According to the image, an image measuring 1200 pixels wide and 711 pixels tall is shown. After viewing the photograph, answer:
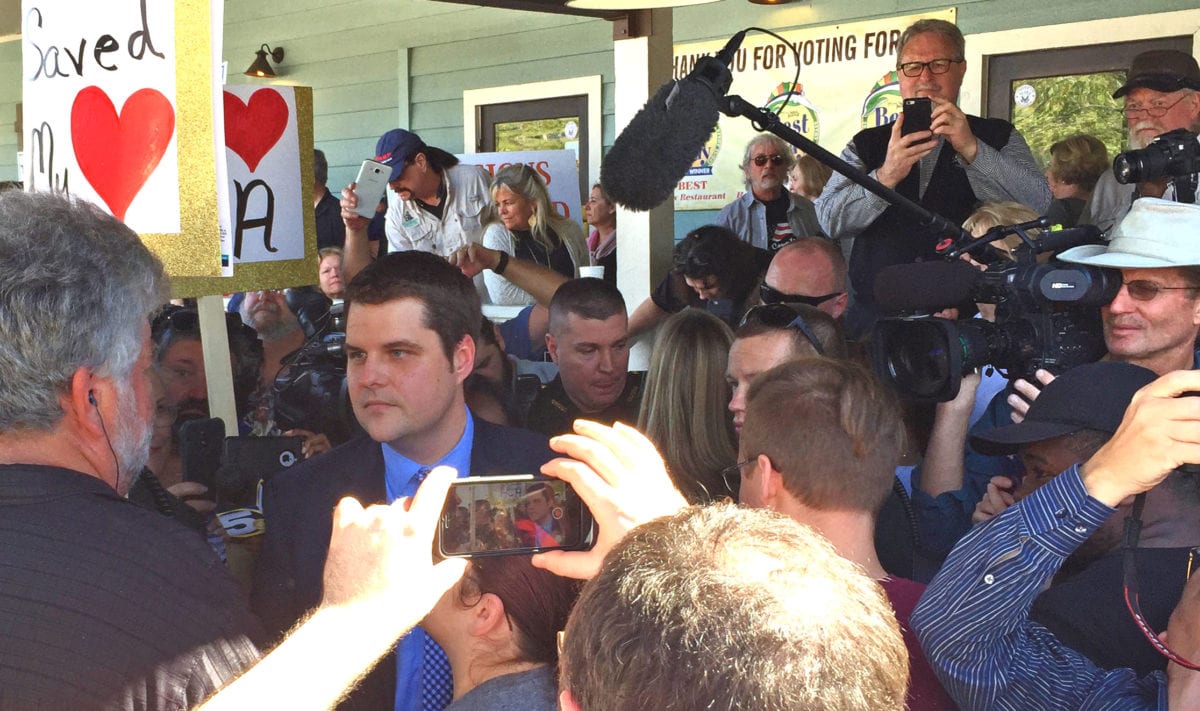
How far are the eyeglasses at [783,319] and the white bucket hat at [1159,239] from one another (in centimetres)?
81

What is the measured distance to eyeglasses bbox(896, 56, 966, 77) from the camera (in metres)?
3.65

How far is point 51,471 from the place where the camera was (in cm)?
152

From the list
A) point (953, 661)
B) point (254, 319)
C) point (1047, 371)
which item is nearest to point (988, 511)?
point (1047, 371)

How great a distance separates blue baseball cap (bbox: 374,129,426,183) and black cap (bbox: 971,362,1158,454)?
4014 millimetres

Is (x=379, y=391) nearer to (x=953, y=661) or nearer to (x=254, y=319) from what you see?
(x=953, y=661)

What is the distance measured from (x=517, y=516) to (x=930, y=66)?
271 centimetres

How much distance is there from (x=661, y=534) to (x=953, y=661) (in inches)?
33.7

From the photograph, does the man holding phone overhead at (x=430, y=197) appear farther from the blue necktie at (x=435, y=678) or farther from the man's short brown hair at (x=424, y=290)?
the blue necktie at (x=435, y=678)

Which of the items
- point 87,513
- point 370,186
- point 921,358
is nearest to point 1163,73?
point 921,358

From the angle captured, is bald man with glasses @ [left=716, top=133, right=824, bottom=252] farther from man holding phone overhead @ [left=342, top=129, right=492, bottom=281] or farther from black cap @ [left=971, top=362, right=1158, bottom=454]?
black cap @ [left=971, top=362, right=1158, bottom=454]

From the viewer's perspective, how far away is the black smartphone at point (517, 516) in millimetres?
1379

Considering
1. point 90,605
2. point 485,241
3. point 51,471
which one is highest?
point 485,241

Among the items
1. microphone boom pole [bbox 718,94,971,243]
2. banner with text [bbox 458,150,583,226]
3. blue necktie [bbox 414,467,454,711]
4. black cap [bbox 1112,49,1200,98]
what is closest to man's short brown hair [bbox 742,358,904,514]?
microphone boom pole [bbox 718,94,971,243]

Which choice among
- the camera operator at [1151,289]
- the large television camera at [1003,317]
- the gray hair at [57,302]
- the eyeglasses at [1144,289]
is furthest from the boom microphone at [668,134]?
the gray hair at [57,302]
